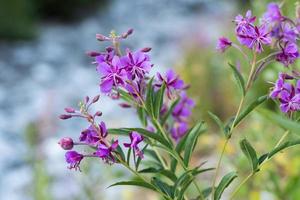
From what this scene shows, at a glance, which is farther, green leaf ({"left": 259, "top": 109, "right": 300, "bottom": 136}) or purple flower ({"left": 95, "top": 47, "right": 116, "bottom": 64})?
purple flower ({"left": 95, "top": 47, "right": 116, "bottom": 64})

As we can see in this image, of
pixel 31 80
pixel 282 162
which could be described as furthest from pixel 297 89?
pixel 31 80

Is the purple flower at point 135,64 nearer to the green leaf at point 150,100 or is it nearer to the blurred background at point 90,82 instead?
the green leaf at point 150,100

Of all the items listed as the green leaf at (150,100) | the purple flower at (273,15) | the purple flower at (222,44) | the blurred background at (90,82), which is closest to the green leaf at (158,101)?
the green leaf at (150,100)

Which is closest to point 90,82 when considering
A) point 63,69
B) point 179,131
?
point 63,69

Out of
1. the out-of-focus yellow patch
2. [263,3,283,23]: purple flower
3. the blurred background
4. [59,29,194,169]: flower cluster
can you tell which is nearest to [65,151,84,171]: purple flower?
[59,29,194,169]: flower cluster

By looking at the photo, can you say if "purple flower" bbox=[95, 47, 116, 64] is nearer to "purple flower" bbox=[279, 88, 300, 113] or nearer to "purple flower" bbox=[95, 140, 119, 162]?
"purple flower" bbox=[95, 140, 119, 162]
